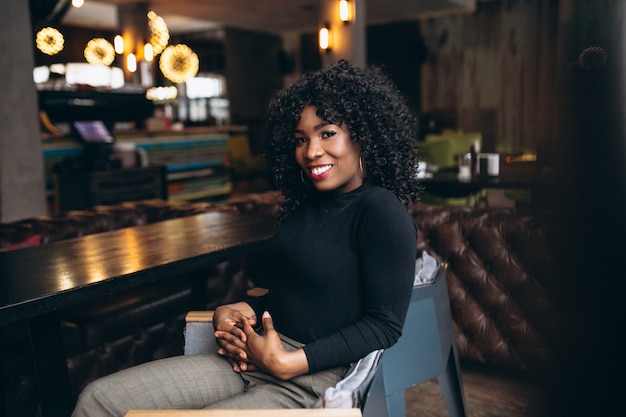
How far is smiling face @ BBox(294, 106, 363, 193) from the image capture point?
1271 millimetres

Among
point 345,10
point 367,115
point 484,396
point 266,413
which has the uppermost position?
point 345,10

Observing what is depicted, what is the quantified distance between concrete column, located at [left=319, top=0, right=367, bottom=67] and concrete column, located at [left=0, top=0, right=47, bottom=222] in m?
3.81

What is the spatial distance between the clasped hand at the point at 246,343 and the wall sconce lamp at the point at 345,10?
6175mm

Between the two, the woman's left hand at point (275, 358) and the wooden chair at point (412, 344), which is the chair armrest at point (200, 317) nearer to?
the wooden chair at point (412, 344)

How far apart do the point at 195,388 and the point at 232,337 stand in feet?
0.46

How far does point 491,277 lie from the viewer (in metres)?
2.39

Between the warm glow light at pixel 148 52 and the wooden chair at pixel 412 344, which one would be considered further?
the warm glow light at pixel 148 52

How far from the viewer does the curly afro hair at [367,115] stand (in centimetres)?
→ 128

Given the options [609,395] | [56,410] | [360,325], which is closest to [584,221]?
[609,395]

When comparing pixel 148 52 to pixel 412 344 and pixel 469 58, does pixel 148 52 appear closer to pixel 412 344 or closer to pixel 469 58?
pixel 469 58

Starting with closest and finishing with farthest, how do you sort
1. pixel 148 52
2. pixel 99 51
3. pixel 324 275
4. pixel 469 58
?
pixel 324 275 < pixel 99 51 < pixel 148 52 < pixel 469 58

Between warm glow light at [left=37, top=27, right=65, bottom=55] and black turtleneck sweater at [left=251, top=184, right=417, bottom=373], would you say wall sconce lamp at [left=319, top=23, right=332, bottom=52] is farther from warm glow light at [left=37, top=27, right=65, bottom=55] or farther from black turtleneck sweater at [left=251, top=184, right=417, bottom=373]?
black turtleneck sweater at [left=251, top=184, right=417, bottom=373]

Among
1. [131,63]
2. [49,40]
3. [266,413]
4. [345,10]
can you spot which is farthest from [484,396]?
[131,63]

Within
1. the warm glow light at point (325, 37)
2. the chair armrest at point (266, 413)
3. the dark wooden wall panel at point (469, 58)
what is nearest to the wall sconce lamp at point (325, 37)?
the warm glow light at point (325, 37)
